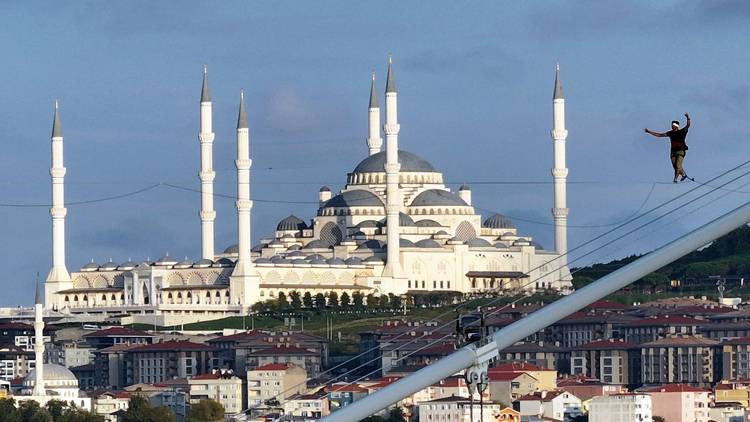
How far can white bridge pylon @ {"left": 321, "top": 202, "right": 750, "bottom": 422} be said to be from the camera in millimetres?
13094

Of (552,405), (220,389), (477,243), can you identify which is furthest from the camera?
(477,243)

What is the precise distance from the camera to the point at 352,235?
89.1 m

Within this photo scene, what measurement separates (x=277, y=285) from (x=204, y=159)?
4355mm

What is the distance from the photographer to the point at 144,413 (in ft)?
208

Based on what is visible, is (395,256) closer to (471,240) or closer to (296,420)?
(471,240)

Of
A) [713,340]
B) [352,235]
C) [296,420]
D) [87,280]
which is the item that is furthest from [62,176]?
[296,420]

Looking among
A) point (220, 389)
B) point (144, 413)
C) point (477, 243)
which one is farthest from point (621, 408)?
point (477, 243)

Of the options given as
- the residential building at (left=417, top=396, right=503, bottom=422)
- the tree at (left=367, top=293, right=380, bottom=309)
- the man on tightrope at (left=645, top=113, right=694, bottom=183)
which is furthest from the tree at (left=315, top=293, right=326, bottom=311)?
the man on tightrope at (left=645, top=113, right=694, bottom=183)

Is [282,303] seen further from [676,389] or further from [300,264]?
[676,389]

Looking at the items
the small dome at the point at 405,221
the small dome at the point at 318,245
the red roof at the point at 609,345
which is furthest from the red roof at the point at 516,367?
the small dome at the point at 318,245

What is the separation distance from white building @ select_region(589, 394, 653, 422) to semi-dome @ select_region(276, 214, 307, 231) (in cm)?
3145

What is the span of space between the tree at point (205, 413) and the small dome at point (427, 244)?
66.8 feet

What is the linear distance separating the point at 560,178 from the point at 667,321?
983 centimetres

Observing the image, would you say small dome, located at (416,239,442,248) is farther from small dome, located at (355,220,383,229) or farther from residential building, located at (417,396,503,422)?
residential building, located at (417,396,503,422)
